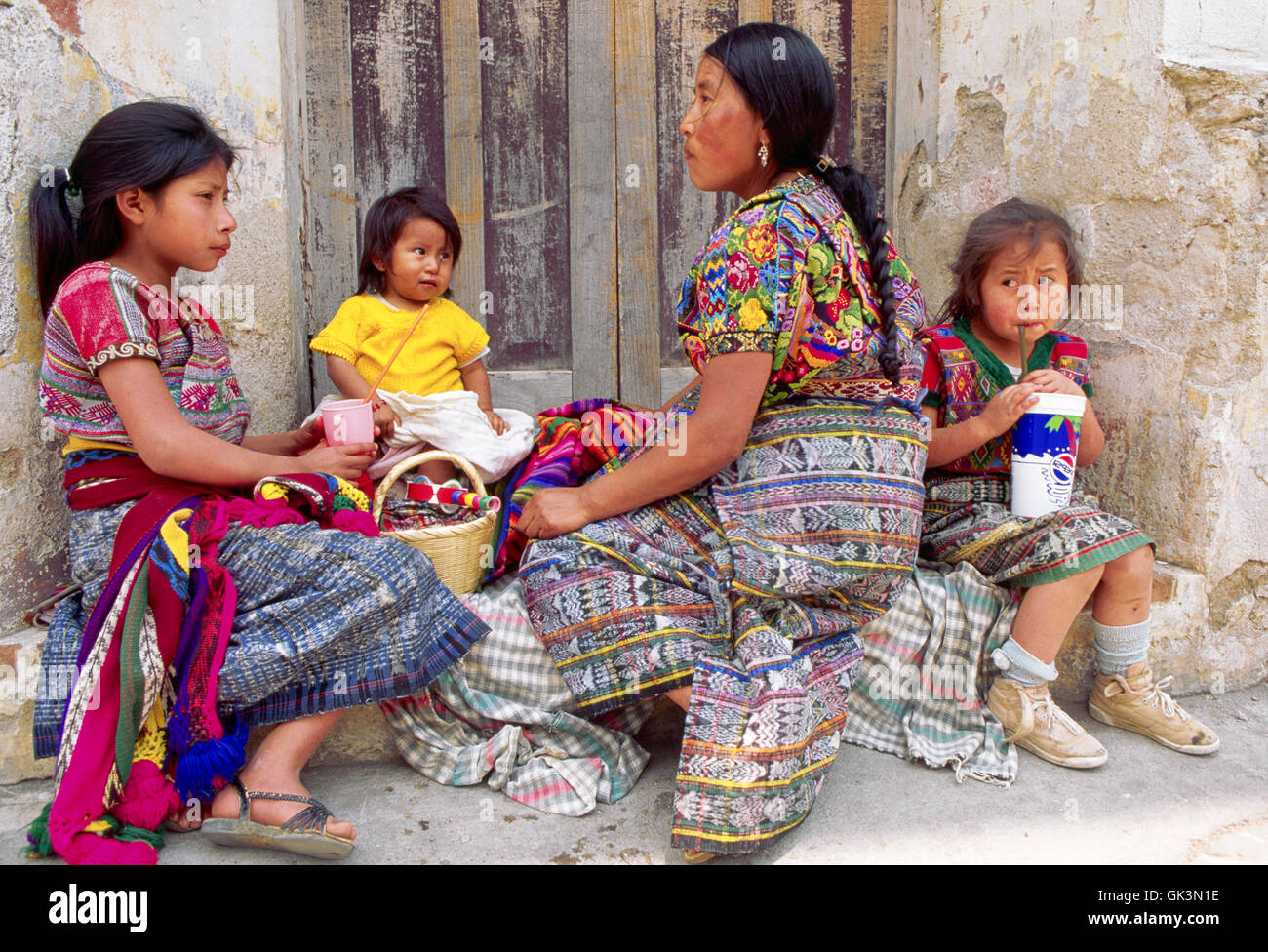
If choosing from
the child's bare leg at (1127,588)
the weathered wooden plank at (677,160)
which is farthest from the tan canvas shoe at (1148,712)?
the weathered wooden plank at (677,160)

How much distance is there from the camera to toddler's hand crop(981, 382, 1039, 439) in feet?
7.30

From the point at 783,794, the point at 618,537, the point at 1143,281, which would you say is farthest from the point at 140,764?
the point at 1143,281

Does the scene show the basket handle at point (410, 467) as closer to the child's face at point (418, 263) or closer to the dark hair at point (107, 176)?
the child's face at point (418, 263)

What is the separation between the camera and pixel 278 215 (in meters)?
2.59

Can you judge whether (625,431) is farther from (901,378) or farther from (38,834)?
(38,834)

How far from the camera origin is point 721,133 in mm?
2031

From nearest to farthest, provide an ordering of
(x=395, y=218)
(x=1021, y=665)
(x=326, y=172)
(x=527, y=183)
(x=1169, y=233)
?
(x=1021, y=665)
(x=1169, y=233)
(x=395, y=218)
(x=326, y=172)
(x=527, y=183)

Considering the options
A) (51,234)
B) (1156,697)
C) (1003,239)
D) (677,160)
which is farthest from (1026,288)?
(51,234)

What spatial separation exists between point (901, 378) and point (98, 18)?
207cm

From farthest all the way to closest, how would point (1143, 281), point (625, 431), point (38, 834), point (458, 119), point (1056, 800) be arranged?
point (458, 119) < point (1143, 281) < point (625, 431) < point (1056, 800) < point (38, 834)

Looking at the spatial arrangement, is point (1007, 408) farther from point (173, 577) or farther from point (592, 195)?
point (173, 577)

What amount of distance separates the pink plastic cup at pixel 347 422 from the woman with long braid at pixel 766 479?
46 centimetres

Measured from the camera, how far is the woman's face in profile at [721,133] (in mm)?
2014

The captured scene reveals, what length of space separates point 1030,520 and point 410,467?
1555 millimetres
